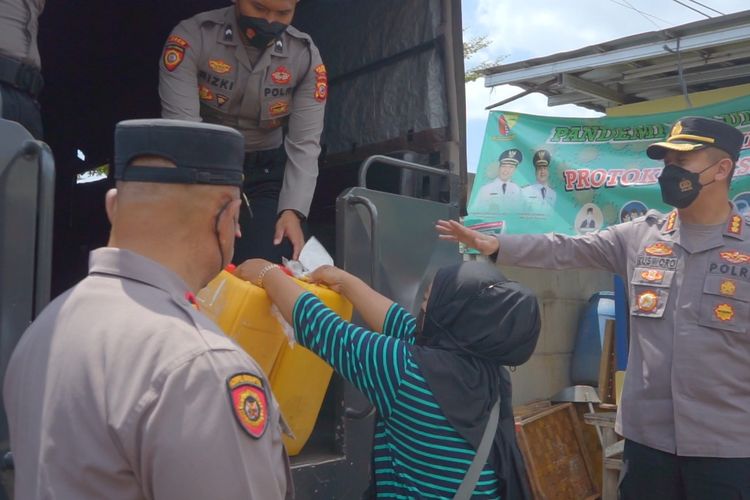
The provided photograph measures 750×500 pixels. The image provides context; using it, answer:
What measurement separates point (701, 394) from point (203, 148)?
206cm

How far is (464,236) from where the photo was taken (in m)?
3.16

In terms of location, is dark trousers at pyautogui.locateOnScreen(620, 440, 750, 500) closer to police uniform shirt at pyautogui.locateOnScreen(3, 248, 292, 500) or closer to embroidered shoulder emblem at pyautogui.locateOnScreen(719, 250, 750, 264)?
embroidered shoulder emblem at pyautogui.locateOnScreen(719, 250, 750, 264)

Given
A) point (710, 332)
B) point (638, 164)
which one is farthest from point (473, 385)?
point (638, 164)

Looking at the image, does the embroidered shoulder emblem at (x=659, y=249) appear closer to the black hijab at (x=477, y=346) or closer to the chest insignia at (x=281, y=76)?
the black hijab at (x=477, y=346)

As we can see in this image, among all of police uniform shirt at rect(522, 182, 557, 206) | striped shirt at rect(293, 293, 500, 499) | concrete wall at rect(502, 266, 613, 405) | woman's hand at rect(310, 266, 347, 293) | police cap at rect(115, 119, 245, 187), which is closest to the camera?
police cap at rect(115, 119, 245, 187)

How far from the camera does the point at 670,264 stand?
2.99 metres

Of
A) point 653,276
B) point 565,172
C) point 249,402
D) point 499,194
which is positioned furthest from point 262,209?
point 565,172

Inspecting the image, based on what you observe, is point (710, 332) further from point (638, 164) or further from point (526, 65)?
point (526, 65)

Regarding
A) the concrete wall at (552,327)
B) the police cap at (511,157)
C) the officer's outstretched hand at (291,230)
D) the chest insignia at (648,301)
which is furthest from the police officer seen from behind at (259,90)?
the concrete wall at (552,327)

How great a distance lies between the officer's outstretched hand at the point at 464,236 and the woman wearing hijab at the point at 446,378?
3.13 ft

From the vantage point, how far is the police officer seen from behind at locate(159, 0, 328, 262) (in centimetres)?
314

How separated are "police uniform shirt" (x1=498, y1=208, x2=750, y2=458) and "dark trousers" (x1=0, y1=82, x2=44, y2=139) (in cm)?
212

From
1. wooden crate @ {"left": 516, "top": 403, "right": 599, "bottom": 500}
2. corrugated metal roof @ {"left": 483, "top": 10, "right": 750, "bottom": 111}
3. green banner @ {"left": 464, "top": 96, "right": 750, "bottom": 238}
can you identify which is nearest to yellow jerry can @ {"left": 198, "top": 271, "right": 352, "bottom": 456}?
wooden crate @ {"left": 516, "top": 403, "right": 599, "bottom": 500}

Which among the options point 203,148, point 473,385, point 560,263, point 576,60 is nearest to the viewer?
point 203,148
